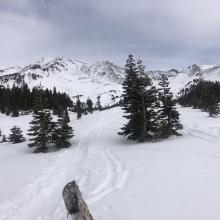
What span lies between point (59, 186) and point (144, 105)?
635 inches

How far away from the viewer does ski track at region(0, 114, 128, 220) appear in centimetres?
1119

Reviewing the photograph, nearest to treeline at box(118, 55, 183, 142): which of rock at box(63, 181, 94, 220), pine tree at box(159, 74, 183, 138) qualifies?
pine tree at box(159, 74, 183, 138)

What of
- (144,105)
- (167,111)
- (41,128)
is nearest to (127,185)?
(144,105)

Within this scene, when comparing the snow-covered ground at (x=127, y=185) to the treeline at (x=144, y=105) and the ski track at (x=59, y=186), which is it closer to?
the ski track at (x=59, y=186)

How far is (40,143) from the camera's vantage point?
3008 centimetres

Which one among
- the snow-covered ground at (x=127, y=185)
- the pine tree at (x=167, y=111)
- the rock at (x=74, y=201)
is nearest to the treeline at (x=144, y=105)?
the pine tree at (x=167, y=111)

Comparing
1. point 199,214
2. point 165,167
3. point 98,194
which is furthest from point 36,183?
point 199,214

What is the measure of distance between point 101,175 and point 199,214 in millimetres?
7582

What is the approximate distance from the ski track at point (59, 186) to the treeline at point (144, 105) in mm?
8540

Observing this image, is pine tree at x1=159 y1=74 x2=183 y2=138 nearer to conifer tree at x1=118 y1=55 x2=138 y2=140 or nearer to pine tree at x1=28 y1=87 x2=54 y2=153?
conifer tree at x1=118 y1=55 x2=138 y2=140

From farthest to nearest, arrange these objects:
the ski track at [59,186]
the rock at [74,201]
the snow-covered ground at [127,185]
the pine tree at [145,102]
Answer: the pine tree at [145,102]
the ski track at [59,186]
the snow-covered ground at [127,185]
the rock at [74,201]

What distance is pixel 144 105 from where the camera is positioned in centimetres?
2905

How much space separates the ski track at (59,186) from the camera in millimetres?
11188

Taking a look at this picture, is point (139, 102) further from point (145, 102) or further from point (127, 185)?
point (127, 185)
